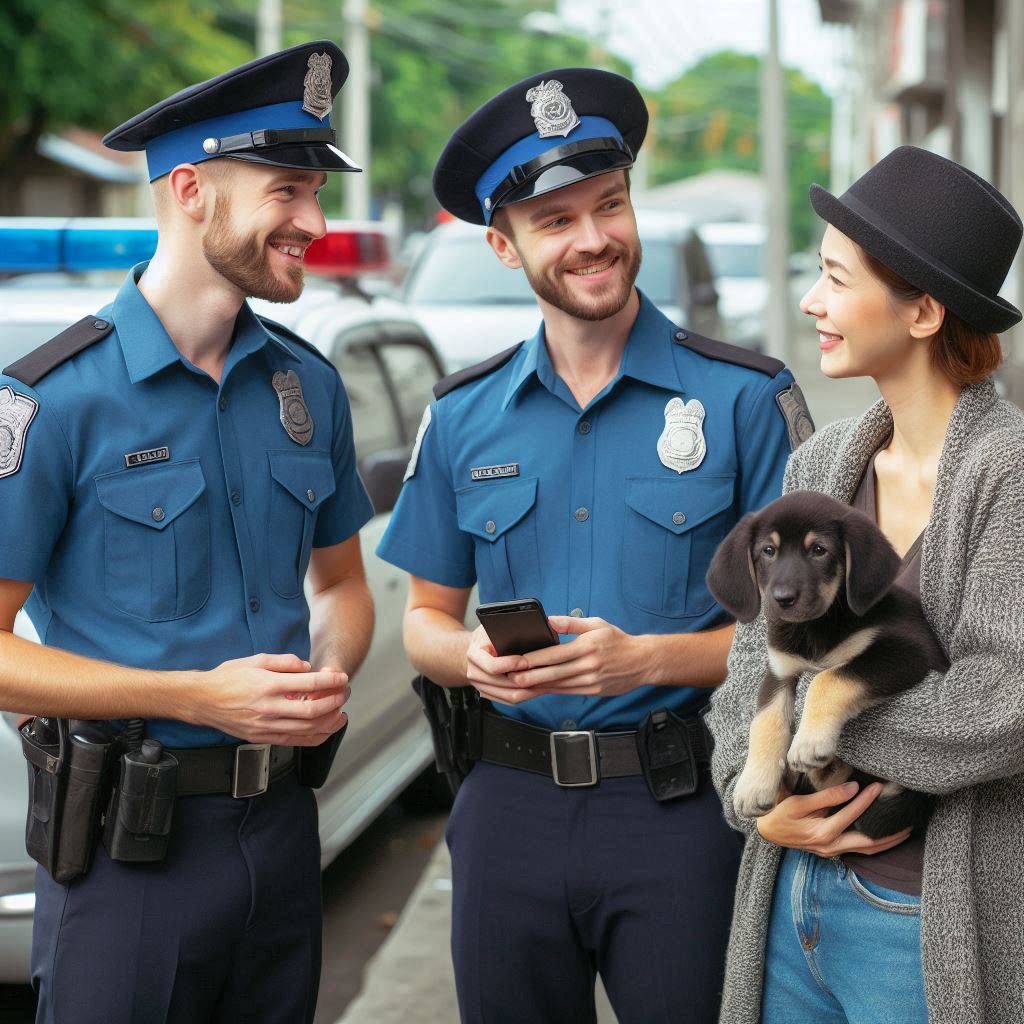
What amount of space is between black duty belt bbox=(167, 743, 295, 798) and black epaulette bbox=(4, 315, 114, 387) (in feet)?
2.39

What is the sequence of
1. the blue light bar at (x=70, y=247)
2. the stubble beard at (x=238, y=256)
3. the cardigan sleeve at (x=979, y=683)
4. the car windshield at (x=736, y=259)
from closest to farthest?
the cardigan sleeve at (x=979, y=683) → the stubble beard at (x=238, y=256) → the blue light bar at (x=70, y=247) → the car windshield at (x=736, y=259)

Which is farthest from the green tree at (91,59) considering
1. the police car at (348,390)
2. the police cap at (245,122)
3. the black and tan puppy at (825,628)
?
the black and tan puppy at (825,628)

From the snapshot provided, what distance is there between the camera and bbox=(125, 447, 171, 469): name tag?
2633 millimetres

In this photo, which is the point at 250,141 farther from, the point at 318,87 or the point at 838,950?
the point at 838,950

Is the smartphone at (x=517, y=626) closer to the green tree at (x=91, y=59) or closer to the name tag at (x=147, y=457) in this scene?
the name tag at (x=147, y=457)

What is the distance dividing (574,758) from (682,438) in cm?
68

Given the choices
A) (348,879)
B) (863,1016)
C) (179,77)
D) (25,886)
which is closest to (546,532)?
(863,1016)

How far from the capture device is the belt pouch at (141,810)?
2.54m

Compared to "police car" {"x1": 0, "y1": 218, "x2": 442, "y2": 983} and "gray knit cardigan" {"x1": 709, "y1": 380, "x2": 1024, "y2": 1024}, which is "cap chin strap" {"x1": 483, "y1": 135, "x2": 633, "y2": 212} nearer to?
"gray knit cardigan" {"x1": 709, "y1": 380, "x2": 1024, "y2": 1024}

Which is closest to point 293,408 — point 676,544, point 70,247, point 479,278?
point 676,544

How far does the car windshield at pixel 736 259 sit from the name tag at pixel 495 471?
2007cm

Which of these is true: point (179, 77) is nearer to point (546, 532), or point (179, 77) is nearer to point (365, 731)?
point (365, 731)

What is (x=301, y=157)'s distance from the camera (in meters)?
2.79

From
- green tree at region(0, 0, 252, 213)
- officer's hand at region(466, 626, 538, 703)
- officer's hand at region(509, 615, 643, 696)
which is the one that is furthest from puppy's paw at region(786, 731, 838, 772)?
green tree at region(0, 0, 252, 213)
